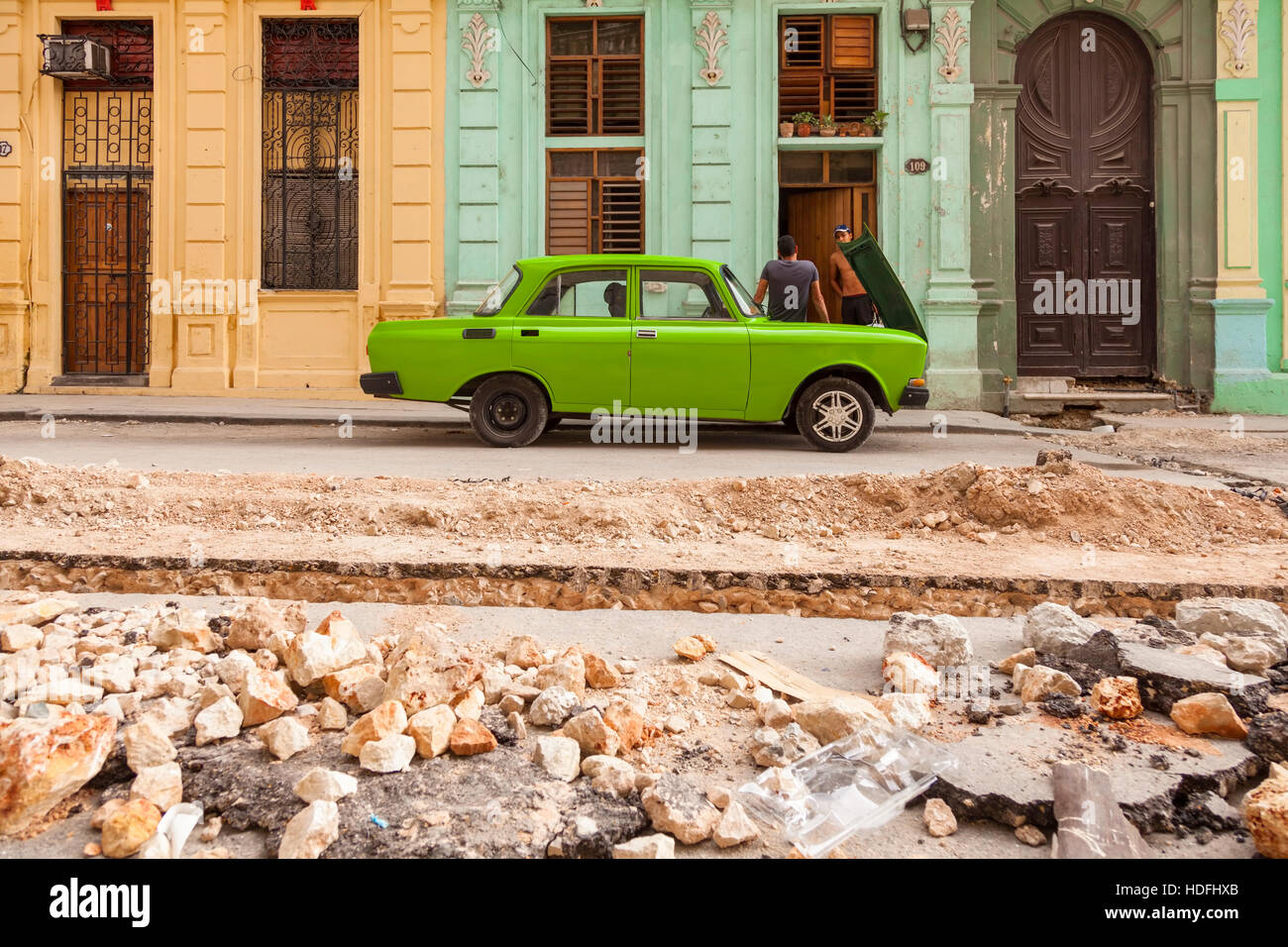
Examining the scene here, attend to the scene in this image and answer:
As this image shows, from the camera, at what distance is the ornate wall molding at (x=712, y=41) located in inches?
547

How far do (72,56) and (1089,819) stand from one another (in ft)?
53.0

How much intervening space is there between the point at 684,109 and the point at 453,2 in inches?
135

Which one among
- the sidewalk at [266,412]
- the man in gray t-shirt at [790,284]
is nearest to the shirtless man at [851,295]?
the man in gray t-shirt at [790,284]

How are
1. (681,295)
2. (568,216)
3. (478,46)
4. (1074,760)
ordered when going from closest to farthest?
(1074,760) < (681,295) < (478,46) < (568,216)

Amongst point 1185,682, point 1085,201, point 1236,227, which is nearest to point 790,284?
point 1085,201

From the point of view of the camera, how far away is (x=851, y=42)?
14.0 metres

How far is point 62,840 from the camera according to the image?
6.93 feet

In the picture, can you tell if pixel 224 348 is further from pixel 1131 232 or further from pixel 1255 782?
pixel 1255 782

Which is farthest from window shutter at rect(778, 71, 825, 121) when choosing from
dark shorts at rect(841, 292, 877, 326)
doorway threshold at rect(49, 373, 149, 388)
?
doorway threshold at rect(49, 373, 149, 388)

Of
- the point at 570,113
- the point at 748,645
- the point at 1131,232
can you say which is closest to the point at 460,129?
the point at 570,113

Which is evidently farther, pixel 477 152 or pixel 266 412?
pixel 477 152

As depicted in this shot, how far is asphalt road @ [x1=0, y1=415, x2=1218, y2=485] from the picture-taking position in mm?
7609

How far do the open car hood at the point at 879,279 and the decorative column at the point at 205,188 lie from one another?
8.40m

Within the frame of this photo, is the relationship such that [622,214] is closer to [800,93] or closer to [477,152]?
[477,152]
